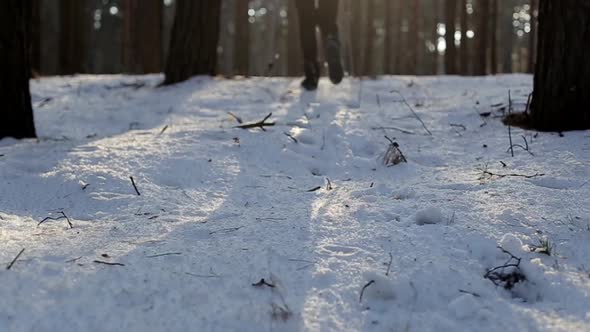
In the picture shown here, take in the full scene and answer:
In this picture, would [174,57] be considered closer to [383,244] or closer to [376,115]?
[376,115]

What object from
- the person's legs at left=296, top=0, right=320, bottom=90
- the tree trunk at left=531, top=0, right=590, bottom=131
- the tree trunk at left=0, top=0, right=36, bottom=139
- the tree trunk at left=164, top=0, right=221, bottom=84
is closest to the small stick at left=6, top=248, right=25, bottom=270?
the tree trunk at left=0, top=0, right=36, bottom=139

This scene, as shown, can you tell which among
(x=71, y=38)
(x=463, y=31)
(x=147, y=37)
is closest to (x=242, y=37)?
(x=147, y=37)

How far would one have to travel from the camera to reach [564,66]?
327cm

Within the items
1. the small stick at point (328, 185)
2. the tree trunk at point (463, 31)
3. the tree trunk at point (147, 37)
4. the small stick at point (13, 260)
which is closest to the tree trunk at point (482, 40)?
the tree trunk at point (463, 31)

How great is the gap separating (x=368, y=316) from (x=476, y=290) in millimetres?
390

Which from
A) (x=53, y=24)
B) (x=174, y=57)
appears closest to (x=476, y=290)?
(x=174, y=57)

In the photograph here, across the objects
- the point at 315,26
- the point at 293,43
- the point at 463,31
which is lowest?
the point at 315,26

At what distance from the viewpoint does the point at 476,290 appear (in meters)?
1.83

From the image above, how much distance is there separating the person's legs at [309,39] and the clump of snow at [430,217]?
9.97ft

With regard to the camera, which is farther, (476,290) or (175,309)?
(476,290)

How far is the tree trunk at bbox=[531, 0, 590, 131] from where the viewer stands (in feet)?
10.6

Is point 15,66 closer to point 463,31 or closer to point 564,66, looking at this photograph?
point 564,66

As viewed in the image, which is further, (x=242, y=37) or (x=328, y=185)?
(x=242, y=37)

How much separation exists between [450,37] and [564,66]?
34.3ft
